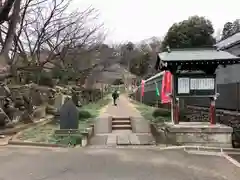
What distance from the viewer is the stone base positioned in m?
11.2

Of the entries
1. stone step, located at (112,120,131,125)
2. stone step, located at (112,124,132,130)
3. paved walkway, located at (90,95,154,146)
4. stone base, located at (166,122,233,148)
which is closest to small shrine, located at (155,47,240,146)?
stone base, located at (166,122,233,148)

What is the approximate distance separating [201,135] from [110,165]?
4572mm

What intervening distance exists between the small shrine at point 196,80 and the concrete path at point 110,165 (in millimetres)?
1559

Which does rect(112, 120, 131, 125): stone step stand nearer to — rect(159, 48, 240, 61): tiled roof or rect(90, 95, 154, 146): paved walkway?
rect(90, 95, 154, 146): paved walkway

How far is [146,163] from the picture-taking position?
845 centimetres

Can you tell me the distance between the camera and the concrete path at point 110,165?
7.14 meters

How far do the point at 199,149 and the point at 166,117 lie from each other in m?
6.52

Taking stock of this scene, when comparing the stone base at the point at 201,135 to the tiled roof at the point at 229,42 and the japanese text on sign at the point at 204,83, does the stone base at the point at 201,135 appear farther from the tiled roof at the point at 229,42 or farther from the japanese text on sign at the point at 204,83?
the tiled roof at the point at 229,42

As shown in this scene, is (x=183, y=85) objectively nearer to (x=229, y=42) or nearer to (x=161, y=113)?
(x=161, y=113)

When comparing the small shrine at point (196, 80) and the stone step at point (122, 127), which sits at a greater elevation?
the small shrine at point (196, 80)

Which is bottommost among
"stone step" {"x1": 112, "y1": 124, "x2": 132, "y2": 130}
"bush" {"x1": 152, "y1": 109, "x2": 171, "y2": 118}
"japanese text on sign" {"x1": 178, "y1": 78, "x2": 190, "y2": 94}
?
"stone step" {"x1": 112, "y1": 124, "x2": 132, "y2": 130}

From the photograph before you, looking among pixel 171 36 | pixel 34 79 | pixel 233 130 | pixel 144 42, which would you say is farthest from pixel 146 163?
pixel 144 42

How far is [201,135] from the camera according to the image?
1132 cm

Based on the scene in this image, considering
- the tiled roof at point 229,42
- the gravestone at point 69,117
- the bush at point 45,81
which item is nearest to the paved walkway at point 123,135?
the gravestone at point 69,117
